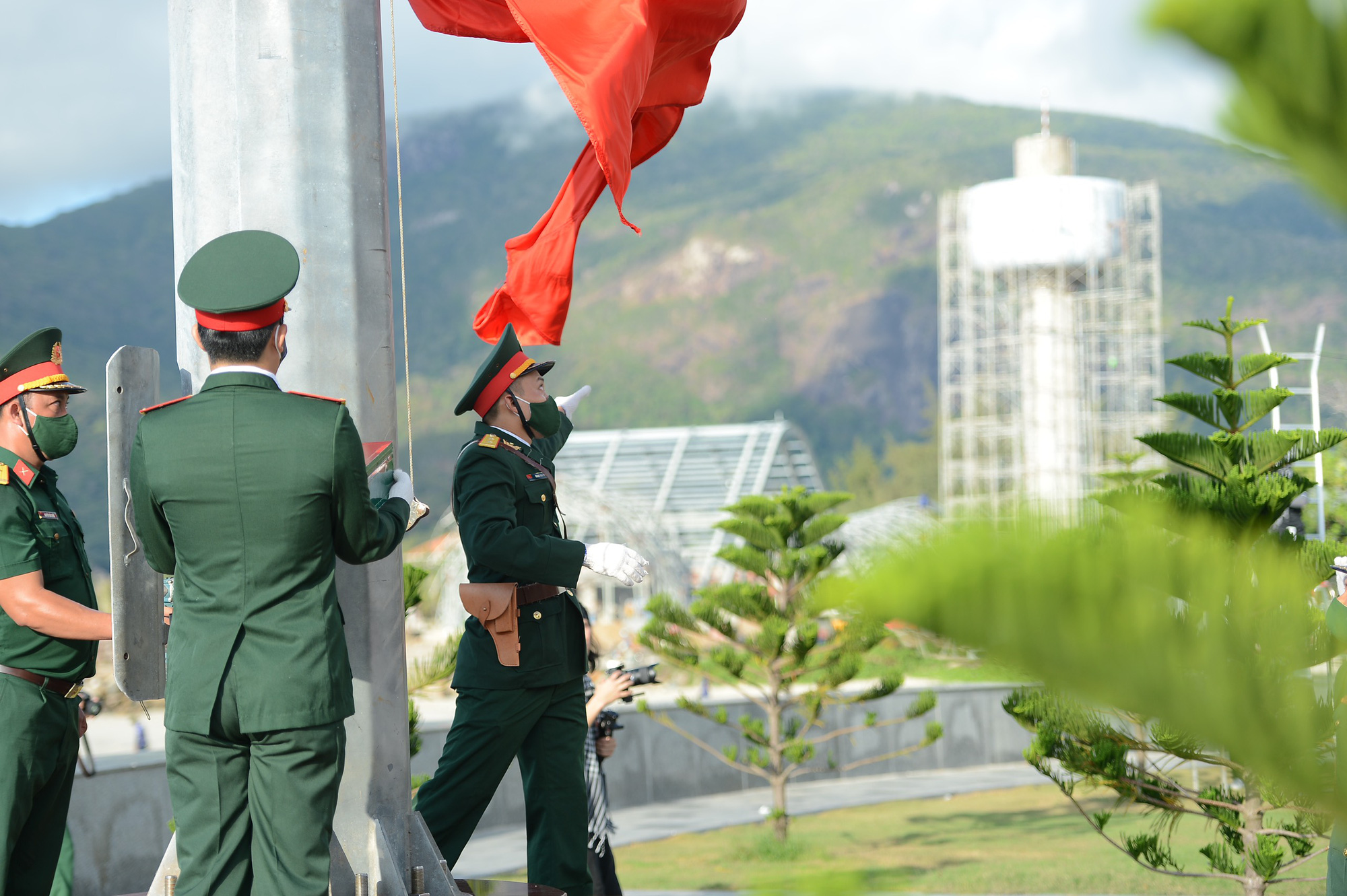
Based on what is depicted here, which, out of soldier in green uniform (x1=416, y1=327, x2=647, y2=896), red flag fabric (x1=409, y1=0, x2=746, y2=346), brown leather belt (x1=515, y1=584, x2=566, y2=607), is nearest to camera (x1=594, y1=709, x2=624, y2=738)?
soldier in green uniform (x1=416, y1=327, x2=647, y2=896)

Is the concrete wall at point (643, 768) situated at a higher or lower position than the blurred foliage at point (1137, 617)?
lower

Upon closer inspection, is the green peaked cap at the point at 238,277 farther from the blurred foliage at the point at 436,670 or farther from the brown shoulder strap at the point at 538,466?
the blurred foliage at the point at 436,670

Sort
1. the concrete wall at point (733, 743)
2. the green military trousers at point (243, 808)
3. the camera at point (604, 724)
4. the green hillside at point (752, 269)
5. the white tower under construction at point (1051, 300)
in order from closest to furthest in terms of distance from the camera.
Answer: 1. the green military trousers at point (243, 808)
2. the camera at point (604, 724)
3. the concrete wall at point (733, 743)
4. the white tower under construction at point (1051, 300)
5. the green hillside at point (752, 269)

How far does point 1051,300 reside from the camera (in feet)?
171

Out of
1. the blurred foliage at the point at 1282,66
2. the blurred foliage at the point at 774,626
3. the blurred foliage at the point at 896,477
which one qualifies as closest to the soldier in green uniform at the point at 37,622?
the blurred foliage at the point at 1282,66

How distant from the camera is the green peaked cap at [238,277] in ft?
8.95

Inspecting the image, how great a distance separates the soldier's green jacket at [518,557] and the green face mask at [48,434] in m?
1.09

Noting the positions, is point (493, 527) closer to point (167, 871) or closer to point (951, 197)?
point (167, 871)

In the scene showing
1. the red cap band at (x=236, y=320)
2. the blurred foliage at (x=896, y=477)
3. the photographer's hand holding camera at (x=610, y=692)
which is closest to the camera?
the red cap band at (x=236, y=320)

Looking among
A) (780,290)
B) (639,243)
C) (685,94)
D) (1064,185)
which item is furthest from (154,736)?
(639,243)

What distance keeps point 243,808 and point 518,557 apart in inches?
51.3

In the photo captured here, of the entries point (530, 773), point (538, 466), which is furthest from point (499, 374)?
point (530, 773)

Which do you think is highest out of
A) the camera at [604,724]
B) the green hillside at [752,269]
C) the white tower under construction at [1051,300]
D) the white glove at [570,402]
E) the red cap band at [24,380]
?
the green hillside at [752,269]

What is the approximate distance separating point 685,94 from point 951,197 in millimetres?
50643
